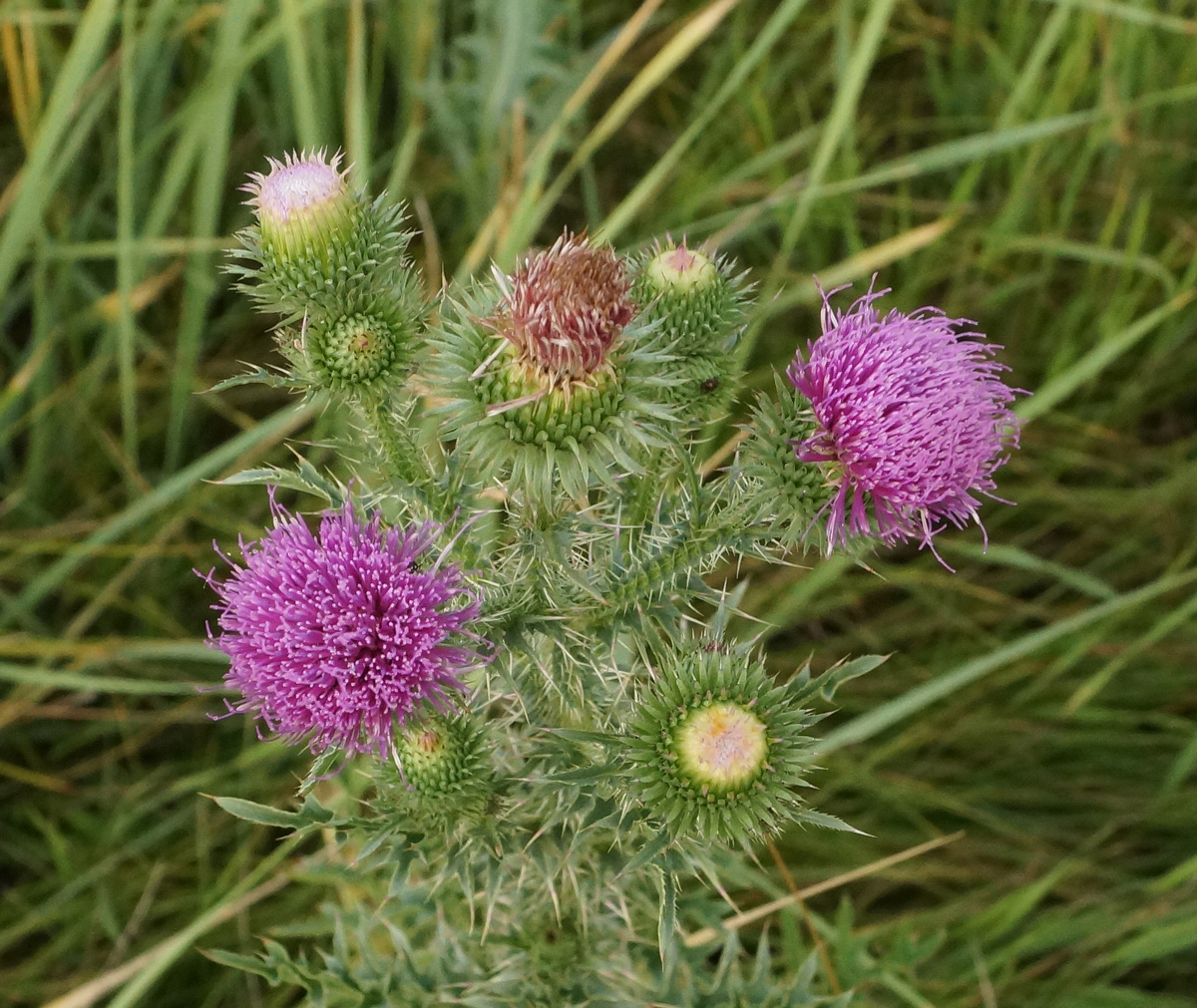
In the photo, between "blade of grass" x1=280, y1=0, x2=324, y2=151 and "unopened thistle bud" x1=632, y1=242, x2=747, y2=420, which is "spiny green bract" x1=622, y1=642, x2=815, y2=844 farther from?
"blade of grass" x1=280, y1=0, x2=324, y2=151

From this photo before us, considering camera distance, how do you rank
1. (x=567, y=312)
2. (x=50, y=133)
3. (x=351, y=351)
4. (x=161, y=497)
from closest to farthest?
(x=567, y=312), (x=351, y=351), (x=50, y=133), (x=161, y=497)

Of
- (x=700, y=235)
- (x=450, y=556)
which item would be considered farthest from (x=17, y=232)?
(x=700, y=235)

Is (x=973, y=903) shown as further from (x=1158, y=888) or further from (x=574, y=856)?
(x=574, y=856)

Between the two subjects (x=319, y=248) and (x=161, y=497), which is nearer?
(x=319, y=248)

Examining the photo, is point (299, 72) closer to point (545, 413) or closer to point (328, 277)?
point (328, 277)

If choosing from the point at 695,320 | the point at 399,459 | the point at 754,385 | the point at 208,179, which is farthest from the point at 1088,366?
the point at 208,179

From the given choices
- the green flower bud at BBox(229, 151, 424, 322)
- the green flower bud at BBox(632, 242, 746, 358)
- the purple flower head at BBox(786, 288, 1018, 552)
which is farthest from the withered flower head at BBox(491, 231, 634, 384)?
the purple flower head at BBox(786, 288, 1018, 552)

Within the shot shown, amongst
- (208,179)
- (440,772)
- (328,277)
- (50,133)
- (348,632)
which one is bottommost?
(440,772)
